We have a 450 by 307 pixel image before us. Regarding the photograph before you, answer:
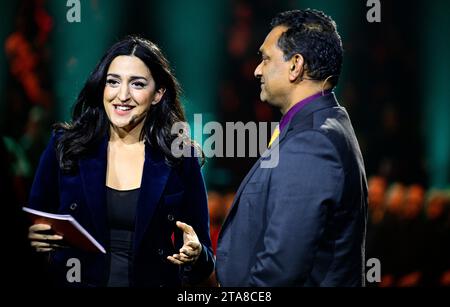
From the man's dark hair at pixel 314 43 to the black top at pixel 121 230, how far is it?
28.4 inches

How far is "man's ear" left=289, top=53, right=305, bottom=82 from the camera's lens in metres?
1.84

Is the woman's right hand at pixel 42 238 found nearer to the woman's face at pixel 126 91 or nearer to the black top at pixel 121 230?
the black top at pixel 121 230

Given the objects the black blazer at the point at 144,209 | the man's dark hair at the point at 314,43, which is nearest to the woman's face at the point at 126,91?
the black blazer at the point at 144,209

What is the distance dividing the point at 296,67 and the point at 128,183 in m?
0.72

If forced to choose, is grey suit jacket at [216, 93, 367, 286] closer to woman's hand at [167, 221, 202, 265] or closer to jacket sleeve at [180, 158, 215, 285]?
woman's hand at [167, 221, 202, 265]

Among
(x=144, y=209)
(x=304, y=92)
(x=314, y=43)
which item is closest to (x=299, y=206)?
(x=304, y=92)

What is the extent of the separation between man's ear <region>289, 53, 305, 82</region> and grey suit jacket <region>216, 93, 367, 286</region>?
0.35ft

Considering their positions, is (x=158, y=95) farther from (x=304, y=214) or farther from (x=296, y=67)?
(x=304, y=214)

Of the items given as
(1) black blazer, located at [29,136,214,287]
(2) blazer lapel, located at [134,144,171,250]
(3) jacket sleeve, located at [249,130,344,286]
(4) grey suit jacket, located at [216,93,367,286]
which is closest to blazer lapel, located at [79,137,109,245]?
(1) black blazer, located at [29,136,214,287]

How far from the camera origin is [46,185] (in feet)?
6.92

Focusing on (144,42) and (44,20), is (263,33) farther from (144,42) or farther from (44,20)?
(144,42)

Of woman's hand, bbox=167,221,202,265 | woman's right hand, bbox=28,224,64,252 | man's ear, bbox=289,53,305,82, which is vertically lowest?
woman's hand, bbox=167,221,202,265

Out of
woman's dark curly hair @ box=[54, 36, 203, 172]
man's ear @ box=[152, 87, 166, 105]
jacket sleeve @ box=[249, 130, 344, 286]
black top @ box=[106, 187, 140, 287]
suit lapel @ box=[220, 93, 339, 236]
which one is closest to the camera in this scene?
jacket sleeve @ box=[249, 130, 344, 286]

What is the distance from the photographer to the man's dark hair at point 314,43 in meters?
1.84
